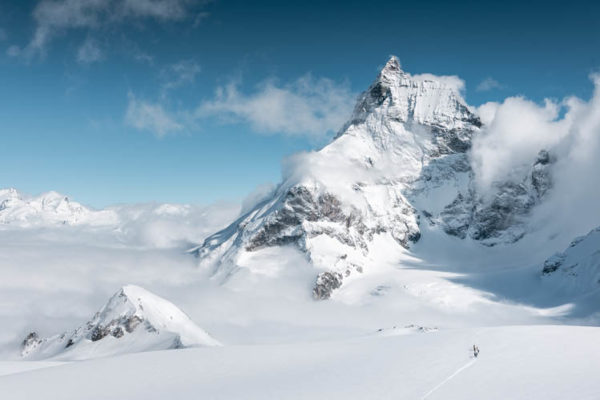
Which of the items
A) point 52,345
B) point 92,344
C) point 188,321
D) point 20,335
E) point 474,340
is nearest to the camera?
point 474,340

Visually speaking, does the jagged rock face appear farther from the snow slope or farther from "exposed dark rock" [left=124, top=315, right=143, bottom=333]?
the snow slope

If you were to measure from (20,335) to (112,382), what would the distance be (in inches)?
7058

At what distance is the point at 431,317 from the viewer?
179375 millimetres

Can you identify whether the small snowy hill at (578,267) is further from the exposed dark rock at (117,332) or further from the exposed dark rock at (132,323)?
the exposed dark rock at (117,332)

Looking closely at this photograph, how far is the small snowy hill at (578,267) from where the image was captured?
169025mm

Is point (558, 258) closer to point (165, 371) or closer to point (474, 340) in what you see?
point (474, 340)

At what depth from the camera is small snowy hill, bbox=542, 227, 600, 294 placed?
555 feet

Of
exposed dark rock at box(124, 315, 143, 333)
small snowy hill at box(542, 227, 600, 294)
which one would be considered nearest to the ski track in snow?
exposed dark rock at box(124, 315, 143, 333)

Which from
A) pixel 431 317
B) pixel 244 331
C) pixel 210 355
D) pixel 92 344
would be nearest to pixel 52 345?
pixel 92 344

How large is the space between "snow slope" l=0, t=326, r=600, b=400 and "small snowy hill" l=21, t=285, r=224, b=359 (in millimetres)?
60345

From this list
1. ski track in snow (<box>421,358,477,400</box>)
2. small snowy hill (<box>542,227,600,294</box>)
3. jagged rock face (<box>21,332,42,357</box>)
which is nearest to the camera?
ski track in snow (<box>421,358,477,400</box>)

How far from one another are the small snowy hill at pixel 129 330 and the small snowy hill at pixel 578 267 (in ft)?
526

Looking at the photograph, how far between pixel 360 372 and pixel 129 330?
87.2 metres

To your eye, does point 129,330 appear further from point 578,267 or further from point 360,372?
point 578,267
